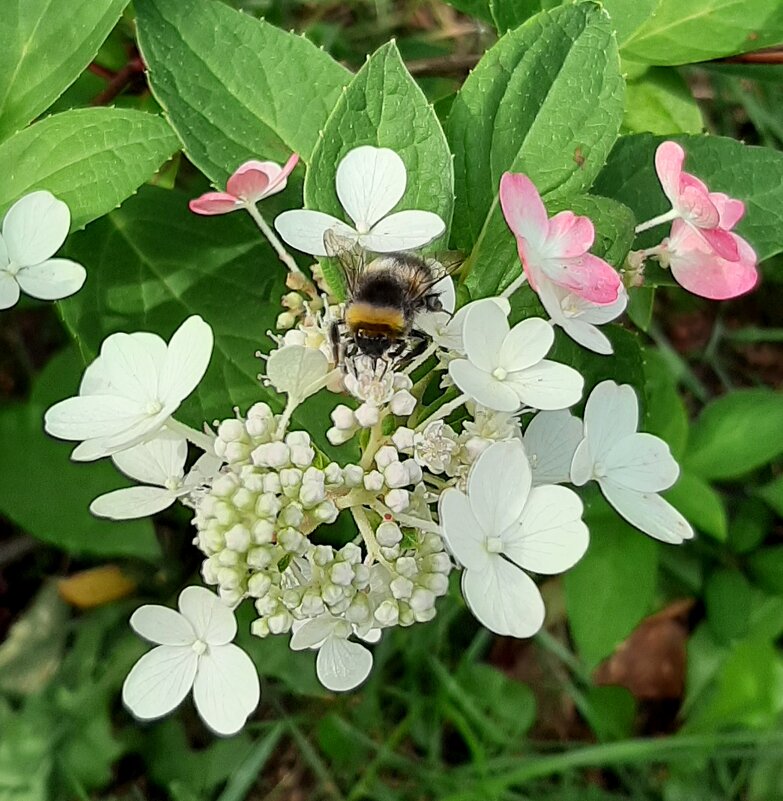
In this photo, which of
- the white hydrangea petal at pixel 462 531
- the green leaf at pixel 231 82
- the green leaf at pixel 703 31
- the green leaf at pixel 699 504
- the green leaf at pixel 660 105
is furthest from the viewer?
the green leaf at pixel 699 504

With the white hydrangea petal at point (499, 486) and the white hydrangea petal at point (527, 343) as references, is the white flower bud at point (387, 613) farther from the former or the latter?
the white hydrangea petal at point (527, 343)

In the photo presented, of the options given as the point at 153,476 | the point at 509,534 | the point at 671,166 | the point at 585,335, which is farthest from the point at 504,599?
the point at 671,166

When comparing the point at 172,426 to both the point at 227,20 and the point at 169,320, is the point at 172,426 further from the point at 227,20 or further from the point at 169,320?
the point at 227,20

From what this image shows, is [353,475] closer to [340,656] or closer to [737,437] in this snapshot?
[340,656]

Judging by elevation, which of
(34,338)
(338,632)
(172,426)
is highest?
(172,426)

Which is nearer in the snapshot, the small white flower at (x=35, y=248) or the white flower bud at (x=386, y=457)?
the white flower bud at (x=386, y=457)

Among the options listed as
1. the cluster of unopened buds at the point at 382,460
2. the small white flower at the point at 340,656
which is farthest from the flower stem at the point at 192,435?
the small white flower at the point at 340,656

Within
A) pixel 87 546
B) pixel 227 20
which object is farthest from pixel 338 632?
pixel 87 546
